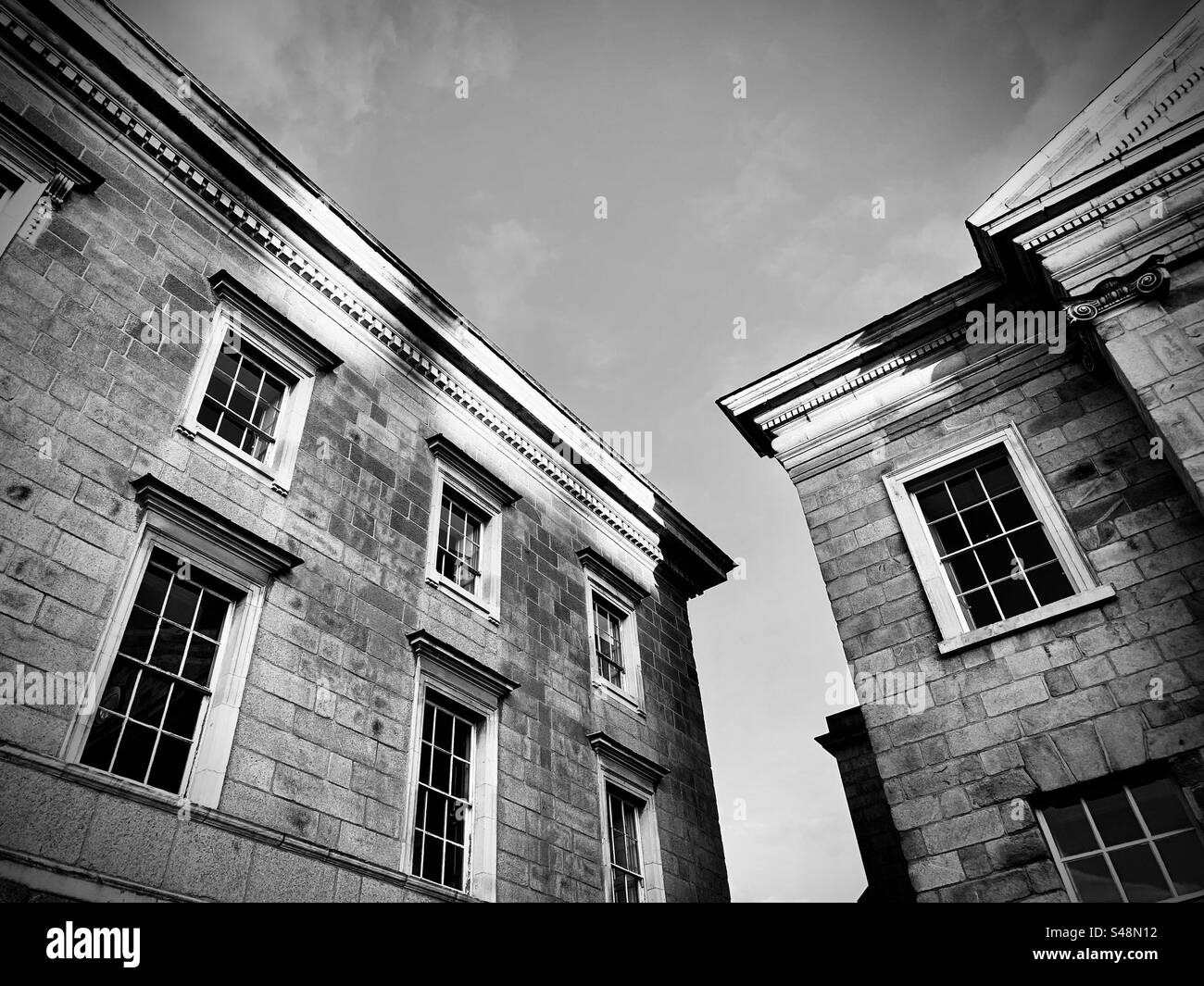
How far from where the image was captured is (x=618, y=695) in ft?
47.5

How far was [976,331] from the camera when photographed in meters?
13.0

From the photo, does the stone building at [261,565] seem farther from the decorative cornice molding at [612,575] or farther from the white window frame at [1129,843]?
the white window frame at [1129,843]

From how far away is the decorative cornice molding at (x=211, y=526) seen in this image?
874 centimetres

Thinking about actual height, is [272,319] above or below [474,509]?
above

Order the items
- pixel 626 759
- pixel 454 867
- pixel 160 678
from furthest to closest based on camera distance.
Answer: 1. pixel 626 759
2. pixel 454 867
3. pixel 160 678

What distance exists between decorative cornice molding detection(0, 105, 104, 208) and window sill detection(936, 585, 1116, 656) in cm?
1173

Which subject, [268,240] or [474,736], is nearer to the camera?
[474,736]

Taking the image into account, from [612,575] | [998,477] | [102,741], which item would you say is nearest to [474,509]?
[612,575]

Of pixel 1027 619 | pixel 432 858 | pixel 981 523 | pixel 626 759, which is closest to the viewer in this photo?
pixel 432 858

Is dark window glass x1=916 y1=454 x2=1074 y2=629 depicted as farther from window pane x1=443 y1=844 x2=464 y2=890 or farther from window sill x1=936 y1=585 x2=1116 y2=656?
window pane x1=443 y1=844 x2=464 y2=890

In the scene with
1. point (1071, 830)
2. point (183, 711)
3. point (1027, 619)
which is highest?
→ point (1027, 619)

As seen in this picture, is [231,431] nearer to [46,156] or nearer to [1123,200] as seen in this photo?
[46,156]

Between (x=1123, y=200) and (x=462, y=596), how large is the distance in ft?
34.8
